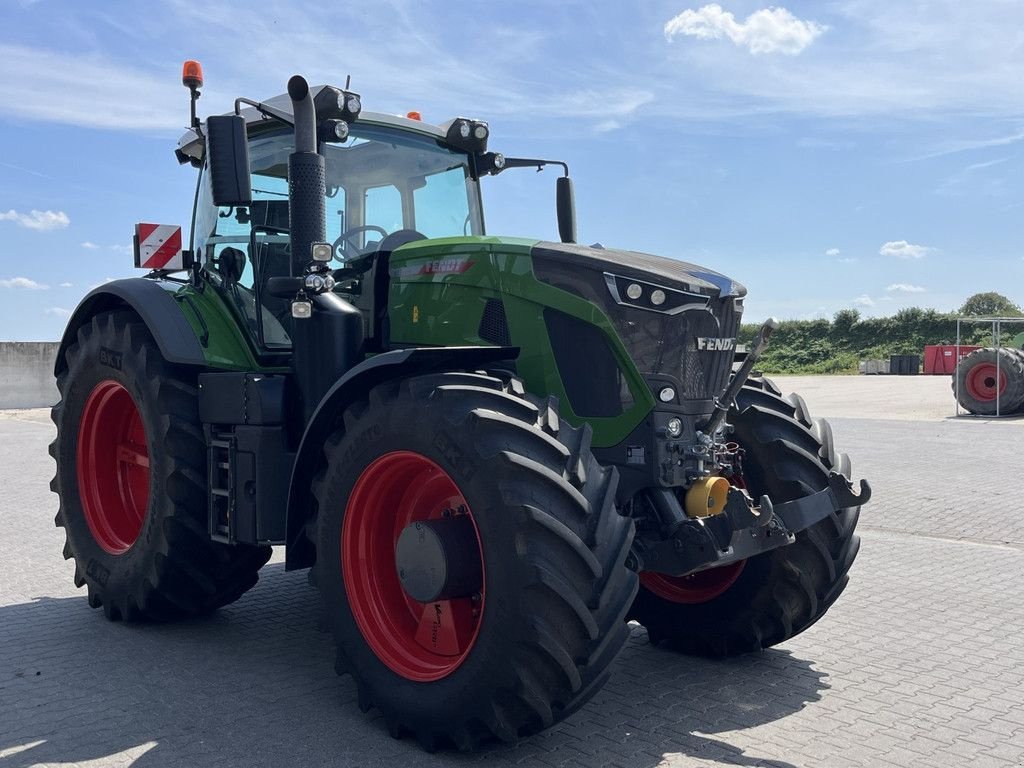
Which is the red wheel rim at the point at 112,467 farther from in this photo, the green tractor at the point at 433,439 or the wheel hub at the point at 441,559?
the wheel hub at the point at 441,559

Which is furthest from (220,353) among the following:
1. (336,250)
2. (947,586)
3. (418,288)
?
(947,586)

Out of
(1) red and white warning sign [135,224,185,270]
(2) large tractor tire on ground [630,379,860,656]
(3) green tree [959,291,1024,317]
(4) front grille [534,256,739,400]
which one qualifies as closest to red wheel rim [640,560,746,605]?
(2) large tractor tire on ground [630,379,860,656]

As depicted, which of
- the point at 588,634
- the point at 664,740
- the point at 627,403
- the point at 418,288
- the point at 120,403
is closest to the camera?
the point at 588,634

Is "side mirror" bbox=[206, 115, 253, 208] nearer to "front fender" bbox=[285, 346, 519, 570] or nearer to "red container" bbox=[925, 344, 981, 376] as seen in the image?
"front fender" bbox=[285, 346, 519, 570]

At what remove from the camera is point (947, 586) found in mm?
6148

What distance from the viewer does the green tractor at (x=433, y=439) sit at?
3.36 m

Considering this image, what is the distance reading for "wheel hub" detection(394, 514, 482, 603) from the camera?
11.7 ft

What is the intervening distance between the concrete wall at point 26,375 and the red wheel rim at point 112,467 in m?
19.4

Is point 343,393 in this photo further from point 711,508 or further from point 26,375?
point 26,375

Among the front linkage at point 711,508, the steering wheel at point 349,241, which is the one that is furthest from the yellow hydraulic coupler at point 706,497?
the steering wheel at point 349,241

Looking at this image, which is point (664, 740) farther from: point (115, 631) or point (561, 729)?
point (115, 631)

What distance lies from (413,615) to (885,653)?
7.53 ft

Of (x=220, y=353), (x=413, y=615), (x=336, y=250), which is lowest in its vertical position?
(x=413, y=615)

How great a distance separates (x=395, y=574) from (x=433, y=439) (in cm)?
82
